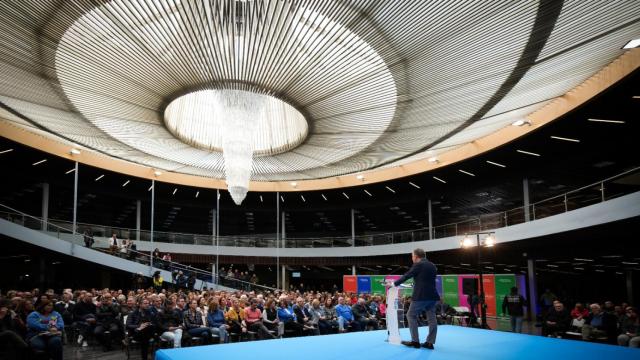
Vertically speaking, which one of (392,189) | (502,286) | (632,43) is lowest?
(502,286)

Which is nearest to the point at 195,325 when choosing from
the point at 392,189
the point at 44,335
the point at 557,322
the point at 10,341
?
the point at 44,335

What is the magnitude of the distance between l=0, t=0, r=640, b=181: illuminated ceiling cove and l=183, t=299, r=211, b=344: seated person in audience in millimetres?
4857

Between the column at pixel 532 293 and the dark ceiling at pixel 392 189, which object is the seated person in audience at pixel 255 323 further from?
the column at pixel 532 293

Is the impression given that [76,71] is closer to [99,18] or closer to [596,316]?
[99,18]

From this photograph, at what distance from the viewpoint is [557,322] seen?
11492mm

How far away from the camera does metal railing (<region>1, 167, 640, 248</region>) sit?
12945mm

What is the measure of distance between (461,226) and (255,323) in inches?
515

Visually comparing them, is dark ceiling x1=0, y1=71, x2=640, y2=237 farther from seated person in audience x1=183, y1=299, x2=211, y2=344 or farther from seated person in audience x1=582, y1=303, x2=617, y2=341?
seated person in audience x1=183, y1=299, x2=211, y2=344

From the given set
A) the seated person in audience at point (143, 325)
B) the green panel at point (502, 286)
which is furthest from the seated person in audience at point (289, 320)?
the green panel at point (502, 286)

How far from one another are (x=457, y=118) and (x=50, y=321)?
9939 millimetres

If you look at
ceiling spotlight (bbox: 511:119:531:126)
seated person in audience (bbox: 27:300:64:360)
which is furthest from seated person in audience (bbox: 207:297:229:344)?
ceiling spotlight (bbox: 511:119:531:126)

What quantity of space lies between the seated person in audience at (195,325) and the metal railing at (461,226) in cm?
1018

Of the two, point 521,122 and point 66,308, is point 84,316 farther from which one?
→ point 521,122

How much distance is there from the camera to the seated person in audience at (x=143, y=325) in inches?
357
